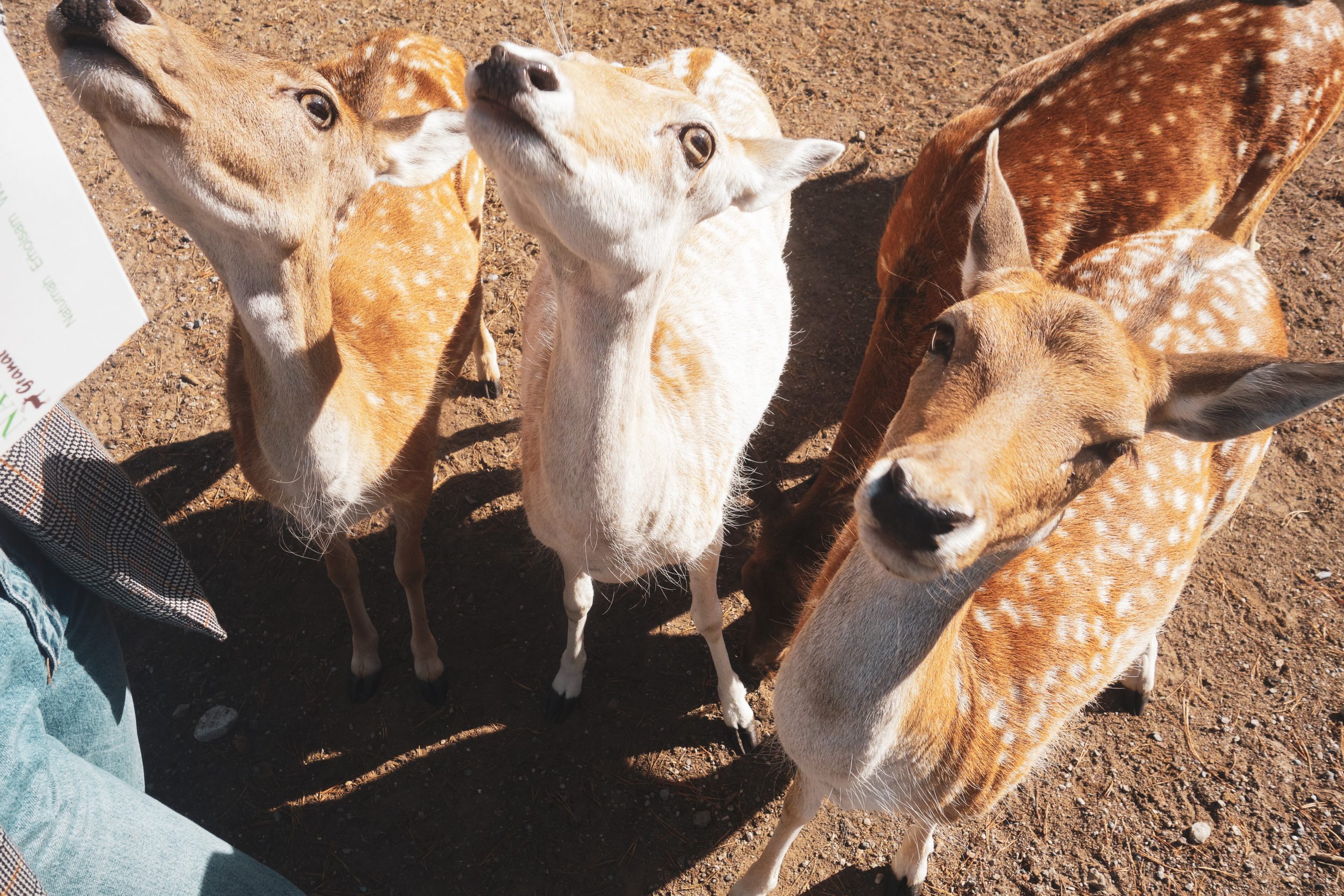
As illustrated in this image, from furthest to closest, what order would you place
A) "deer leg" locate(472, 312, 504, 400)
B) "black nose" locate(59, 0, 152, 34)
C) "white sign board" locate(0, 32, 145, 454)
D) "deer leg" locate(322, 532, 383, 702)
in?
"deer leg" locate(472, 312, 504, 400), "deer leg" locate(322, 532, 383, 702), "black nose" locate(59, 0, 152, 34), "white sign board" locate(0, 32, 145, 454)

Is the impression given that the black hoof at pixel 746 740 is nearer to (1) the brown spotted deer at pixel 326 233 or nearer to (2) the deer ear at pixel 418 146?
(1) the brown spotted deer at pixel 326 233

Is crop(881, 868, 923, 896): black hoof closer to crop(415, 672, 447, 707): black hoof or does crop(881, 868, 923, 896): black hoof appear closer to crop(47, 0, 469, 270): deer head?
crop(415, 672, 447, 707): black hoof

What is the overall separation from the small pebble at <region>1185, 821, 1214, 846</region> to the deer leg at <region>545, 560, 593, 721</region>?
7.76ft

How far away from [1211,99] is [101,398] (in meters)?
5.20

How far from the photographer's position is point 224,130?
188cm

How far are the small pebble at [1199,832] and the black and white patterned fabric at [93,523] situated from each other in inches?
138

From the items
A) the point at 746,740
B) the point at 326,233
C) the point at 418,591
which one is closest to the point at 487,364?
the point at 418,591

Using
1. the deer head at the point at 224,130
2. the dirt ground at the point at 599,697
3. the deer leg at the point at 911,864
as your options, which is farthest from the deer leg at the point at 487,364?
the deer leg at the point at 911,864

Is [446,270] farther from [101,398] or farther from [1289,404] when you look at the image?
[1289,404]

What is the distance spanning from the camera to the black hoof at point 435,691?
3250 mm

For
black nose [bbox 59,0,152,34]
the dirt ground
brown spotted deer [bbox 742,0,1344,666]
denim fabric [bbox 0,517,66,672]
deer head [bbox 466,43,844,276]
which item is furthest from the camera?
brown spotted deer [bbox 742,0,1344,666]

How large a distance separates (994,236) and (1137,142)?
1.73 m

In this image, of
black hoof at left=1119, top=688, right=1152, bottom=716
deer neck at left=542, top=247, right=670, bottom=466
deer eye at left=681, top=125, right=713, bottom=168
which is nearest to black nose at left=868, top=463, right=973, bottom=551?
deer neck at left=542, top=247, right=670, bottom=466

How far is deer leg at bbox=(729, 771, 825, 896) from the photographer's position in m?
2.50
